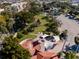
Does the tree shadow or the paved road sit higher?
the tree shadow

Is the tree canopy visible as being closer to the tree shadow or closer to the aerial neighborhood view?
the aerial neighborhood view

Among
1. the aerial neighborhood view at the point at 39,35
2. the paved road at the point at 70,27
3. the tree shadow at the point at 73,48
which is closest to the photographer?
the aerial neighborhood view at the point at 39,35

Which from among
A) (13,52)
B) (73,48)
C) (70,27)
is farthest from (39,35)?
(13,52)

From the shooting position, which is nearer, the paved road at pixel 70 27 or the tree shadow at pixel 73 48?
the tree shadow at pixel 73 48

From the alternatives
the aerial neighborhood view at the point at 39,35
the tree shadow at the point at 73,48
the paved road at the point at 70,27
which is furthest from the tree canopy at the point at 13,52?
the paved road at the point at 70,27

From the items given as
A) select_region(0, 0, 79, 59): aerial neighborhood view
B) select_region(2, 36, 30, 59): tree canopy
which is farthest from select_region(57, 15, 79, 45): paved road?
select_region(2, 36, 30, 59): tree canopy

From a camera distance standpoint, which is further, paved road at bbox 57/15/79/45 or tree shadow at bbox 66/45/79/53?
paved road at bbox 57/15/79/45

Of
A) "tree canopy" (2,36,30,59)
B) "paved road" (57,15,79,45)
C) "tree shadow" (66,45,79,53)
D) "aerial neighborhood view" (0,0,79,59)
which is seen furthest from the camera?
"paved road" (57,15,79,45)

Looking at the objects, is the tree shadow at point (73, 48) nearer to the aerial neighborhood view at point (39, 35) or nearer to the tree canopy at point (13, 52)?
the aerial neighborhood view at point (39, 35)

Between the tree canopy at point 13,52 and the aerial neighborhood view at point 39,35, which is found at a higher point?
the tree canopy at point 13,52

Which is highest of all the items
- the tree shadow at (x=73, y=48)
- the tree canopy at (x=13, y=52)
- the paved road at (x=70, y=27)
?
the tree canopy at (x=13, y=52)
